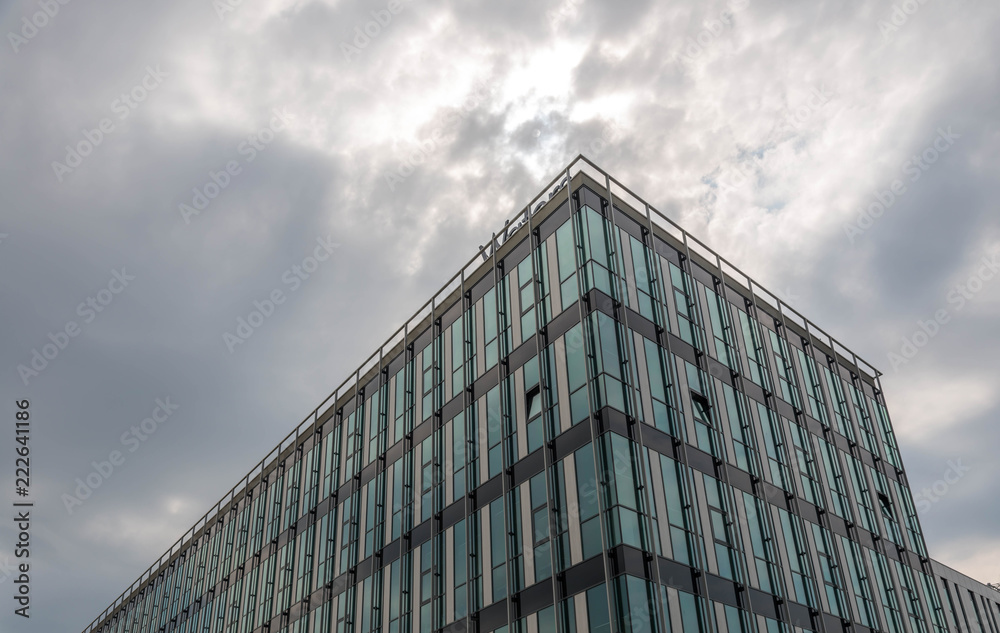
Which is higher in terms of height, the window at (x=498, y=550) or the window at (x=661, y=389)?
the window at (x=661, y=389)

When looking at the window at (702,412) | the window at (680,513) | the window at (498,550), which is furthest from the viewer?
the window at (702,412)

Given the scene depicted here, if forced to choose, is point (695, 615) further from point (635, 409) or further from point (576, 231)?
point (576, 231)

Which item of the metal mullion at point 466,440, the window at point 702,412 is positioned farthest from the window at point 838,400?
the metal mullion at point 466,440

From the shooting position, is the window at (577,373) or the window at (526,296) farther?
the window at (526,296)

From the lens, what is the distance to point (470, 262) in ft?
124

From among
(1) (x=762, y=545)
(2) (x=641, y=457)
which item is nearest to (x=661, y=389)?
(2) (x=641, y=457)

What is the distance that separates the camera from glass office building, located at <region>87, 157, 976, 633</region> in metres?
27.1

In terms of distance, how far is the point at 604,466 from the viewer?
87.8 ft

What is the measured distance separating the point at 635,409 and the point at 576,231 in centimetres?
775

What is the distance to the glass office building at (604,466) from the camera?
27.1m

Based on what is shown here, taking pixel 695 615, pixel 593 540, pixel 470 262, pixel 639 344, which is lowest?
pixel 695 615

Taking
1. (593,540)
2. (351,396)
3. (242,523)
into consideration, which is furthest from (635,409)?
(242,523)

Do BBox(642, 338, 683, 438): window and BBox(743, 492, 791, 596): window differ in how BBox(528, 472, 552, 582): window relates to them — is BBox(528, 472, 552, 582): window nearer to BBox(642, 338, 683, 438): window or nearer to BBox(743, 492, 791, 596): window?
BBox(642, 338, 683, 438): window

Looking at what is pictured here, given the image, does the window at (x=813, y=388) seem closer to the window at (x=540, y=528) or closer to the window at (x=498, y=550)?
the window at (x=540, y=528)
